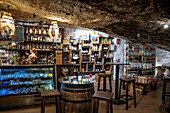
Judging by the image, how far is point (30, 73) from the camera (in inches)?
151

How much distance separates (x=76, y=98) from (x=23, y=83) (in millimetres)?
1804

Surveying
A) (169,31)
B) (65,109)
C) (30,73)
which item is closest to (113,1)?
(65,109)

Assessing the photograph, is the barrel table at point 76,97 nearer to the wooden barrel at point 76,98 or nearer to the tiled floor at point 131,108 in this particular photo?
the wooden barrel at point 76,98

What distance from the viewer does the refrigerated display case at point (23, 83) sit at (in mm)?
3462

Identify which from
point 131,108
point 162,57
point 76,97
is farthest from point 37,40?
point 162,57

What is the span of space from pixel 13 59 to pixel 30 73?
654 millimetres

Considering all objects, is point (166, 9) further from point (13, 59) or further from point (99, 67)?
point (99, 67)

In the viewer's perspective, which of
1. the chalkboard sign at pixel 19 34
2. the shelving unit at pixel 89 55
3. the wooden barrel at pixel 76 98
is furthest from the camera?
the shelving unit at pixel 89 55

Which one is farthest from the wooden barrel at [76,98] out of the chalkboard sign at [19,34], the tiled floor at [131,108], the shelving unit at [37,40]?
the chalkboard sign at [19,34]

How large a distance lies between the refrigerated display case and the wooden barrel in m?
1.13

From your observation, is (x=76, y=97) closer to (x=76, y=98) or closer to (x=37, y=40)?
(x=76, y=98)

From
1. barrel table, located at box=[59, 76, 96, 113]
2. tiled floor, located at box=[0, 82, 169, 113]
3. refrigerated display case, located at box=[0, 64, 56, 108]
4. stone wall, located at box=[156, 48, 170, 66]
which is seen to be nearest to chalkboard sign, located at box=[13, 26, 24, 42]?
refrigerated display case, located at box=[0, 64, 56, 108]

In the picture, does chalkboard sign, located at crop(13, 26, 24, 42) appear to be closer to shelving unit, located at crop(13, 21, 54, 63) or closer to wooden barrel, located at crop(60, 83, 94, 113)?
shelving unit, located at crop(13, 21, 54, 63)

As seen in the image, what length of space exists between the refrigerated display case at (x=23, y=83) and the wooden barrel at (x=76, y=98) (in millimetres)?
1130
